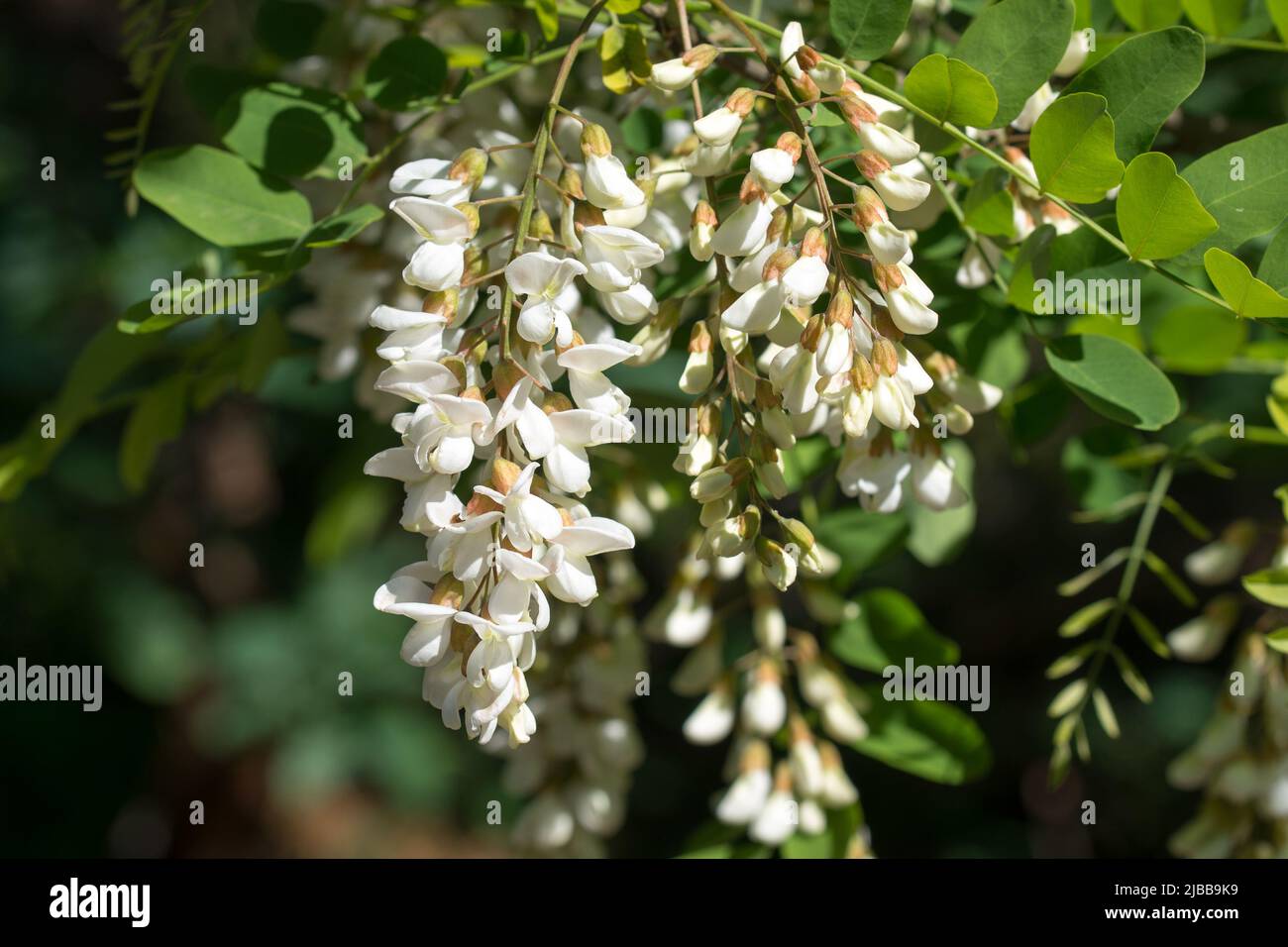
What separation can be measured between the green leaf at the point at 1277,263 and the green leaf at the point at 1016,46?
6.0 inches

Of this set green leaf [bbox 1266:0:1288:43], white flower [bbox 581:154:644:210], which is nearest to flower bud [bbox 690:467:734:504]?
white flower [bbox 581:154:644:210]

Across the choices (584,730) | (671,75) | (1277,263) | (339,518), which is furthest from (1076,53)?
(339,518)

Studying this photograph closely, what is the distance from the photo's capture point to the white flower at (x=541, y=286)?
499 millimetres

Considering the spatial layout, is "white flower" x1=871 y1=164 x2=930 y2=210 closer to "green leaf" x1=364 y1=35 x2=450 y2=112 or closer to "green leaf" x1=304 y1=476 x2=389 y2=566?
"green leaf" x1=364 y1=35 x2=450 y2=112

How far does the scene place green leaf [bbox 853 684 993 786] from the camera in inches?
32.9

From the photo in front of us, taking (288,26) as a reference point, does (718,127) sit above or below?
below

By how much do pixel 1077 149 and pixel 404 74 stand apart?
0.39 meters

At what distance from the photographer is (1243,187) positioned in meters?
0.62

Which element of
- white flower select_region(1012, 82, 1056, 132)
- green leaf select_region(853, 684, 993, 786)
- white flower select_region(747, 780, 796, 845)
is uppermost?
white flower select_region(1012, 82, 1056, 132)

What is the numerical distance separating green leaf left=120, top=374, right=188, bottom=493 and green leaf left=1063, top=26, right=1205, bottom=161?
672 mm

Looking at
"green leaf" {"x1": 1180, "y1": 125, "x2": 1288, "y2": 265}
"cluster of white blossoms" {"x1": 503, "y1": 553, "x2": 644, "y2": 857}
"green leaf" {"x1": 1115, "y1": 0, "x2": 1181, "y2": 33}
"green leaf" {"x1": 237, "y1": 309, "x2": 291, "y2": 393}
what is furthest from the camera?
"cluster of white blossoms" {"x1": 503, "y1": 553, "x2": 644, "y2": 857}

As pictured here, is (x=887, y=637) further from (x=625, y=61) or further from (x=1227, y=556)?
(x=625, y=61)

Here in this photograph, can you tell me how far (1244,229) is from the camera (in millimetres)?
616
